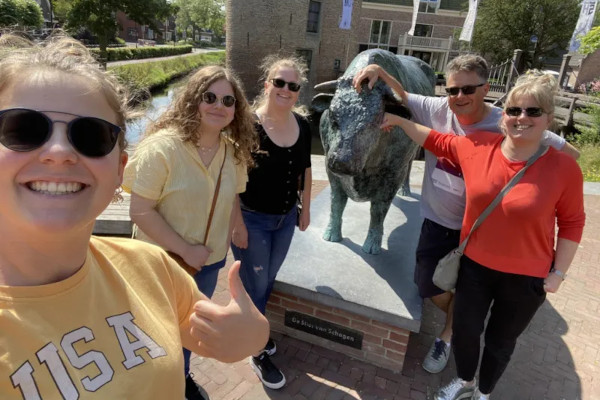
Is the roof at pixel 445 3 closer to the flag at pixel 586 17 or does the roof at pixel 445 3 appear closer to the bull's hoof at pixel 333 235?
the flag at pixel 586 17

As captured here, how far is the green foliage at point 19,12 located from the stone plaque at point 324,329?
21.8 metres

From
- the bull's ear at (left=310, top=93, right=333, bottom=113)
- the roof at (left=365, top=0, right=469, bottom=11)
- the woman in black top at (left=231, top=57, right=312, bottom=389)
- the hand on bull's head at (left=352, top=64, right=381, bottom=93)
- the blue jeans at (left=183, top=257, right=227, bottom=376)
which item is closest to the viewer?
the blue jeans at (left=183, top=257, right=227, bottom=376)

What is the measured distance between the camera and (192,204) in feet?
6.68

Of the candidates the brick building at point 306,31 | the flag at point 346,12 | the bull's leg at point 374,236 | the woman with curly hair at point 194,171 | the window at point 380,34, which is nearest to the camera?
the woman with curly hair at point 194,171

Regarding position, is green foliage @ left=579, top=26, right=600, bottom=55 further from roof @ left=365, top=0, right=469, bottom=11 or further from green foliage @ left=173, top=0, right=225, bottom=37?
green foliage @ left=173, top=0, right=225, bottom=37

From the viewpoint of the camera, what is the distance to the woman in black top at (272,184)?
2.58m

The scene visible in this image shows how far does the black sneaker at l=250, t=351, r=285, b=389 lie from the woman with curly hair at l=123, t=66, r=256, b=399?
1.05 meters

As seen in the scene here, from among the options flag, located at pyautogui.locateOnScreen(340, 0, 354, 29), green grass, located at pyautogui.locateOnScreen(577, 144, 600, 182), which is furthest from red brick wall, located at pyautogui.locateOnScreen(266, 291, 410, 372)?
flag, located at pyautogui.locateOnScreen(340, 0, 354, 29)

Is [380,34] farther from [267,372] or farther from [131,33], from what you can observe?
[131,33]

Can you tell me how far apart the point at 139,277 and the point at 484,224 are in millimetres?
1926

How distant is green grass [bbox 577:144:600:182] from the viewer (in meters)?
10.1

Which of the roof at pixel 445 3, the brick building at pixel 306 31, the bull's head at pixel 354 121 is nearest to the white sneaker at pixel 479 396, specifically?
the bull's head at pixel 354 121

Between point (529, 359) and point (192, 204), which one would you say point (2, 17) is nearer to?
point (192, 204)

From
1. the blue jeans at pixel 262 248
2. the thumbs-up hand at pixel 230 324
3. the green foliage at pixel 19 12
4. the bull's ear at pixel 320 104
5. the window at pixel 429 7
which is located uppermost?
the window at pixel 429 7
